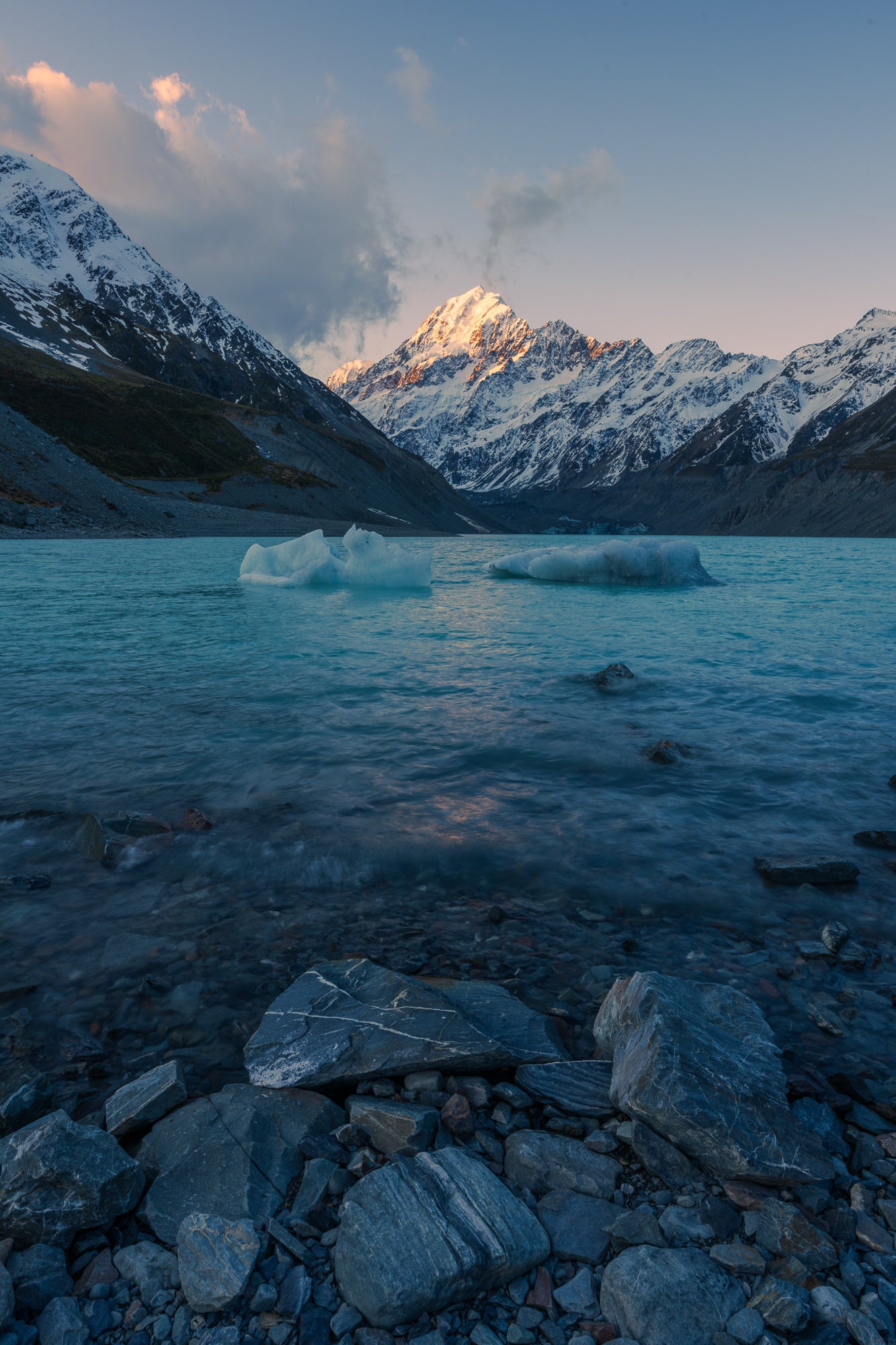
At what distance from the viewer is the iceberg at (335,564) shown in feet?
95.2

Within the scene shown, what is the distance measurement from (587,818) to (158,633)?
502 inches

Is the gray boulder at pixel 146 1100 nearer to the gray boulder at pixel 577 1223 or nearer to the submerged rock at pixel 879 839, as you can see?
the gray boulder at pixel 577 1223

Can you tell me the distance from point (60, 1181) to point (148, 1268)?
0.43 meters

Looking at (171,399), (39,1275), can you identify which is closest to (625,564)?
(39,1275)

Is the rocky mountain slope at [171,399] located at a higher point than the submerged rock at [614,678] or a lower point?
higher

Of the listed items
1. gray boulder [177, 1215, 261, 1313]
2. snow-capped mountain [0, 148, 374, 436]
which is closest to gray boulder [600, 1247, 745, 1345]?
gray boulder [177, 1215, 261, 1313]

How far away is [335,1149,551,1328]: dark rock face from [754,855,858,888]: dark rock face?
142 inches

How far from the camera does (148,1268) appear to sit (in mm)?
2297

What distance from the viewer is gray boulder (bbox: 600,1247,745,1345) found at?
211 centimetres

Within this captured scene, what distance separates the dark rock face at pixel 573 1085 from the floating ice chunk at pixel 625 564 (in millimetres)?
28455

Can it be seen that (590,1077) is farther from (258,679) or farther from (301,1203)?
(258,679)

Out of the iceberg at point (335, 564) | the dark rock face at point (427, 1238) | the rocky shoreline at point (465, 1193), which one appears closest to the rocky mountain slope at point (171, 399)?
the iceberg at point (335, 564)

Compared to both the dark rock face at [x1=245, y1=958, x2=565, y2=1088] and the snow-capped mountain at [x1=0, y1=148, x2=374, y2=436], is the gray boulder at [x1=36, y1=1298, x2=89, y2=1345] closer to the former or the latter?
the dark rock face at [x1=245, y1=958, x2=565, y2=1088]

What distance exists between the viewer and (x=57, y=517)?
164 feet
